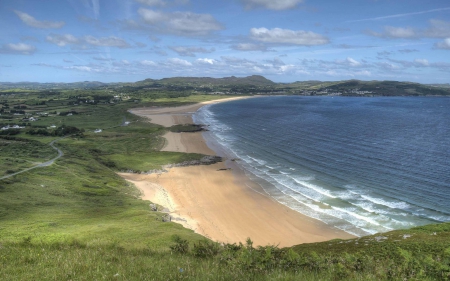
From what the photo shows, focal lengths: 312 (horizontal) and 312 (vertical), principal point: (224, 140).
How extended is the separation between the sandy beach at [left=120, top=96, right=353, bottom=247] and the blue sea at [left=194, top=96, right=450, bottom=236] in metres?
2.40

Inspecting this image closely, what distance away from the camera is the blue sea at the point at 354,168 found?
130 feet

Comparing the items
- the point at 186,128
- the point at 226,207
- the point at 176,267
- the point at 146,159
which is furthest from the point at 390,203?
the point at 186,128

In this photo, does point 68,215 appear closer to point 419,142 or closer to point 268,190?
point 268,190

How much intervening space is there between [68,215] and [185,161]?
115 feet

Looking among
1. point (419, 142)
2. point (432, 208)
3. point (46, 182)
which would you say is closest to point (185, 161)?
point (46, 182)

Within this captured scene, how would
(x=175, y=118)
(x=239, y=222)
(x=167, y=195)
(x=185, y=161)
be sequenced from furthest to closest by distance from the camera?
1. (x=175, y=118)
2. (x=185, y=161)
3. (x=167, y=195)
4. (x=239, y=222)

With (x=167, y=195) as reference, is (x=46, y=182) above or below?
above

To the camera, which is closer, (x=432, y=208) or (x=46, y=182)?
(x=432, y=208)

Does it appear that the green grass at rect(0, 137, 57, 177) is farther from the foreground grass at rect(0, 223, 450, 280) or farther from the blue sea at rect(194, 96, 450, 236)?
the foreground grass at rect(0, 223, 450, 280)

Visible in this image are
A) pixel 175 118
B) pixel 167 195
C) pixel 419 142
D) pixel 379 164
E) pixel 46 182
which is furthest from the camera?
pixel 175 118

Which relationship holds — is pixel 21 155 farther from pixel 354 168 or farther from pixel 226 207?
pixel 354 168

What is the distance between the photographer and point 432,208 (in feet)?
130

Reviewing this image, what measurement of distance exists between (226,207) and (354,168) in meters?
27.7

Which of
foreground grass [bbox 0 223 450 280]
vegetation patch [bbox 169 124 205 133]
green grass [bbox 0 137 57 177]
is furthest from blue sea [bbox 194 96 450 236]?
green grass [bbox 0 137 57 177]
